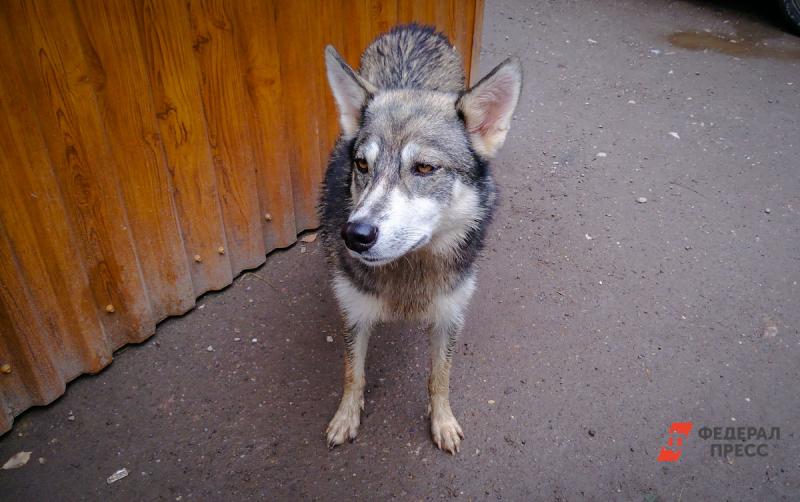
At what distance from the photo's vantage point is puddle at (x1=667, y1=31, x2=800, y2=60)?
7.18 meters

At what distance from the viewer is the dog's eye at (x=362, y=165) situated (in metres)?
2.54

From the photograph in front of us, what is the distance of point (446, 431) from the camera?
3.00 metres

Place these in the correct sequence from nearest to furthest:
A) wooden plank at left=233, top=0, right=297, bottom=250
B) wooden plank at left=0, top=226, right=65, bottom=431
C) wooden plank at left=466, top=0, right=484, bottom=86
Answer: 1. wooden plank at left=0, top=226, right=65, bottom=431
2. wooden plank at left=233, top=0, right=297, bottom=250
3. wooden plank at left=466, top=0, right=484, bottom=86

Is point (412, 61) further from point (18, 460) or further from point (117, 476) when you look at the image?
point (18, 460)

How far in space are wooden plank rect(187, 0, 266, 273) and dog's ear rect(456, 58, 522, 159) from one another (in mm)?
1484

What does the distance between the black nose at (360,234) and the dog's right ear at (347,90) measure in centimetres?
80

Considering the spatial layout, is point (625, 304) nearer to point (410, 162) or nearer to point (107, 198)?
point (410, 162)

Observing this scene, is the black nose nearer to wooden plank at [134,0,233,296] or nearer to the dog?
the dog

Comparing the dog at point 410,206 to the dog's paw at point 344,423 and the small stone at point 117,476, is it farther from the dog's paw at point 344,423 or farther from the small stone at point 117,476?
the small stone at point 117,476

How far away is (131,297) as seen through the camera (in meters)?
3.26

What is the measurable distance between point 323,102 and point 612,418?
2.84 meters

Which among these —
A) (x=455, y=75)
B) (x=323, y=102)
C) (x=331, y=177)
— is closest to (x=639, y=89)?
(x=455, y=75)

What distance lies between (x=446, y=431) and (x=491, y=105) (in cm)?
176

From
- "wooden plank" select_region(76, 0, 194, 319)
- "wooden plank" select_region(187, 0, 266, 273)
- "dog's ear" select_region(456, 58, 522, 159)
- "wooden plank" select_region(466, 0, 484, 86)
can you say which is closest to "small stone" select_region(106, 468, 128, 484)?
"wooden plank" select_region(76, 0, 194, 319)
